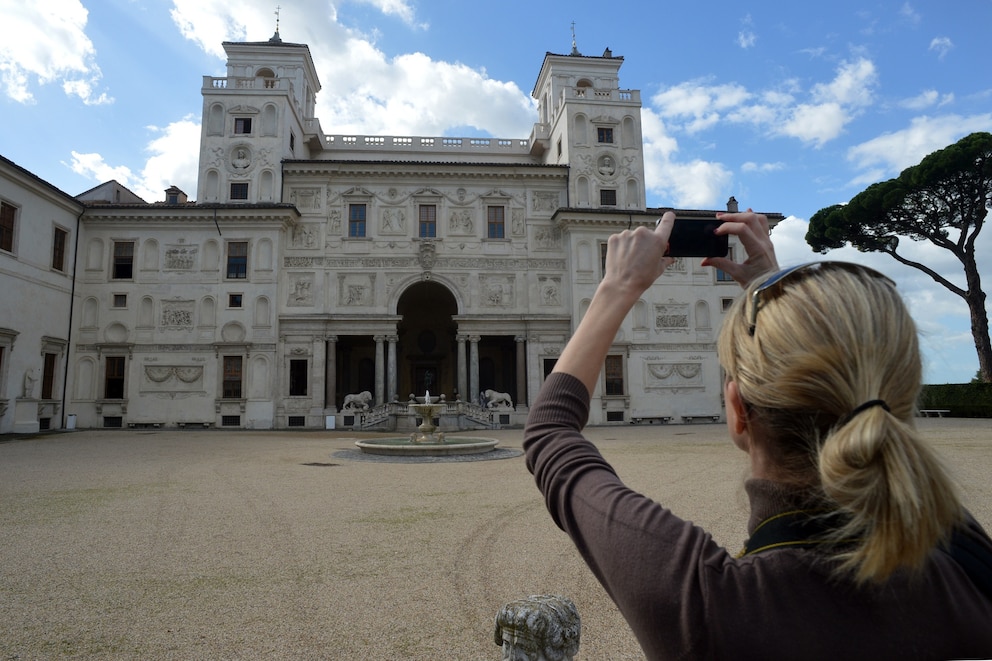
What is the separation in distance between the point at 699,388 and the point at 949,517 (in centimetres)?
3348

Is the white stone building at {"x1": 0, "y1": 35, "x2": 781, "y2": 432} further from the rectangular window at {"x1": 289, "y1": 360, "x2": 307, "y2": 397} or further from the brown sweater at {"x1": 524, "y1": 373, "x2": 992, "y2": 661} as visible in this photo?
the brown sweater at {"x1": 524, "y1": 373, "x2": 992, "y2": 661}

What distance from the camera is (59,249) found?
2994 cm

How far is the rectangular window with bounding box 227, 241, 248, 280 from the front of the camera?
3192 centimetres

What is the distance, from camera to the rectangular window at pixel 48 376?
28219mm

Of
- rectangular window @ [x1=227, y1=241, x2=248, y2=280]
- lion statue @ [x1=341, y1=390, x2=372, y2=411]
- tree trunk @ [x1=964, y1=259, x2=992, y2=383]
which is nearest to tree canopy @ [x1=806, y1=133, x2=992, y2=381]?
tree trunk @ [x1=964, y1=259, x2=992, y2=383]

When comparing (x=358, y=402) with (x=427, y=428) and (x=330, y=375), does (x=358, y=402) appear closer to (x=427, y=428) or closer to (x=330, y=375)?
(x=330, y=375)

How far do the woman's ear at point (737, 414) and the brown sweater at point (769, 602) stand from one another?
0.91 feet

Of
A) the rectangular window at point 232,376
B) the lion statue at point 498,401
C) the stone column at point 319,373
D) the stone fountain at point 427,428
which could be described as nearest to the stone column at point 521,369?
the lion statue at point 498,401

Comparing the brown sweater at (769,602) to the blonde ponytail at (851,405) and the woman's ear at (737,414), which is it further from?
the woman's ear at (737,414)

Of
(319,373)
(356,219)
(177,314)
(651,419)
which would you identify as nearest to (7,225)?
(177,314)

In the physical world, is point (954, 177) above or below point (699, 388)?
above

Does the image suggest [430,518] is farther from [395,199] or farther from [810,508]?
[395,199]

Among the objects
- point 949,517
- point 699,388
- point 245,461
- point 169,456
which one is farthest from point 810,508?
point 699,388

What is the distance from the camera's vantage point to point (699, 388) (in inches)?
1294
